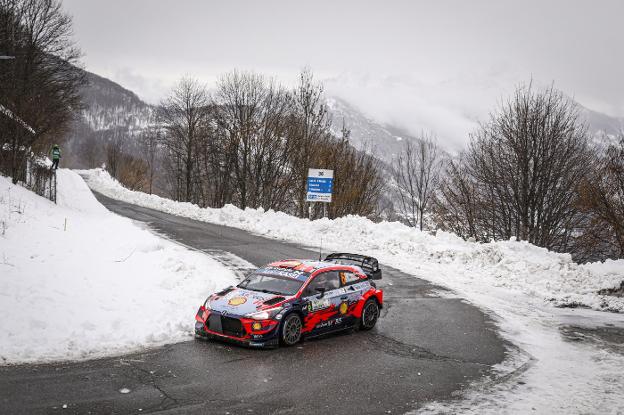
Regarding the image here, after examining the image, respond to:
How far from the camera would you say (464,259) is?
20.1 meters

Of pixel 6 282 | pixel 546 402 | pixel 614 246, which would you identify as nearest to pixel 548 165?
pixel 614 246

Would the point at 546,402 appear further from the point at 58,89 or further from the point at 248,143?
the point at 58,89

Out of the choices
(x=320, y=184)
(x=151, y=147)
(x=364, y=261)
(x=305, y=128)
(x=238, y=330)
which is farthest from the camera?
(x=151, y=147)

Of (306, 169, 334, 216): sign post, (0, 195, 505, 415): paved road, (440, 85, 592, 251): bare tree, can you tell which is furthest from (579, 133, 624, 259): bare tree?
(0, 195, 505, 415): paved road

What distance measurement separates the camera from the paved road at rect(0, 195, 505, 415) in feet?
22.0

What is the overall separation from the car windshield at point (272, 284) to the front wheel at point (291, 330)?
0.55 metres

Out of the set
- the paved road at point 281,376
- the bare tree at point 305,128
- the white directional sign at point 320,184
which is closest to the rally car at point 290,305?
the paved road at point 281,376

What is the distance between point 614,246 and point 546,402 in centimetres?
2069

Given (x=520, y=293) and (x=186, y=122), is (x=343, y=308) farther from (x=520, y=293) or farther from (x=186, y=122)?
(x=186, y=122)

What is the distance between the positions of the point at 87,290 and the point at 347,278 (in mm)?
5611

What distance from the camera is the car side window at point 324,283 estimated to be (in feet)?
34.9

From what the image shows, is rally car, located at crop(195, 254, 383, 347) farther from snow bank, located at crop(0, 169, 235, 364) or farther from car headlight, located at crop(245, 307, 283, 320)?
snow bank, located at crop(0, 169, 235, 364)

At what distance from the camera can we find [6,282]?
10031mm

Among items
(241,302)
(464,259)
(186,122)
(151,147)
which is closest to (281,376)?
(241,302)
